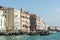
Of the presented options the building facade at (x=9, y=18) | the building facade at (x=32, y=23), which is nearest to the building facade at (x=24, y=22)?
the building facade at (x=32, y=23)

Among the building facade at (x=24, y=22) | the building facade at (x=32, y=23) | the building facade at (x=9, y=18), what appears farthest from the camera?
the building facade at (x=32, y=23)

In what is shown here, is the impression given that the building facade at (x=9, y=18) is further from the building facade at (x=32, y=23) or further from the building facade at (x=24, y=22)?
the building facade at (x=32, y=23)

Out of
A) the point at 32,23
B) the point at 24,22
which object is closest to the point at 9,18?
the point at 24,22

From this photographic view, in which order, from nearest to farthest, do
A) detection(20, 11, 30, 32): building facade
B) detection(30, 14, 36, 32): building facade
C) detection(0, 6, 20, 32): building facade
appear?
detection(0, 6, 20, 32): building facade < detection(20, 11, 30, 32): building facade < detection(30, 14, 36, 32): building facade

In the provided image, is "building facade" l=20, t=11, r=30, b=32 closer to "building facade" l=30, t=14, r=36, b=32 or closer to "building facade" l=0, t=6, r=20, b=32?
"building facade" l=30, t=14, r=36, b=32

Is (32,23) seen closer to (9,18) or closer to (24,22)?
(24,22)

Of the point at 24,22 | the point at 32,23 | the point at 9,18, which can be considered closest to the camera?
the point at 9,18

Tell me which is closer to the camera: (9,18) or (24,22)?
(9,18)

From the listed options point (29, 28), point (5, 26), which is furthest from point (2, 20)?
point (29, 28)

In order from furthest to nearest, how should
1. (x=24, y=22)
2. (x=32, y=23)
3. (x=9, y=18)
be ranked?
(x=32, y=23) < (x=24, y=22) < (x=9, y=18)

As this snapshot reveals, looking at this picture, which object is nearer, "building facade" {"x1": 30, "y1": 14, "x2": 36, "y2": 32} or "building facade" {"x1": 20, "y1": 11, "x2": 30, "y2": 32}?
"building facade" {"x1": 20, "y1": 11, "x2": 30, "y2": 32}

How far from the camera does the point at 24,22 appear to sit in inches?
4117

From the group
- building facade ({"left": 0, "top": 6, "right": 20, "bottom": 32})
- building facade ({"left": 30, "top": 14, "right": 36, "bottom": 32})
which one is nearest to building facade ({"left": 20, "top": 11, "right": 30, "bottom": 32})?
building facade ({"left": 30, "top": 14, "right": 36, "bottom": 32})

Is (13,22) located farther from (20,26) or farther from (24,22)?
(24,22)
